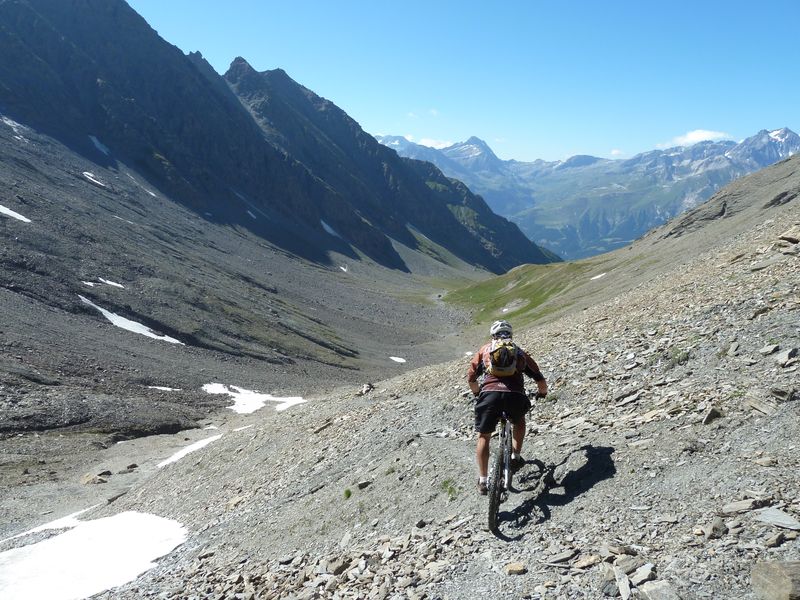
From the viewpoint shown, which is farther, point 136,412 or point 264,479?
point 136,412

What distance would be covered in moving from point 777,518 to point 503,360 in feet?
17.4

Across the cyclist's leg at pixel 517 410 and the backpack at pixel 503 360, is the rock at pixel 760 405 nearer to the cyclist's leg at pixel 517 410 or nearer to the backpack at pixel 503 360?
the cyclist's leg at pixel 517 410

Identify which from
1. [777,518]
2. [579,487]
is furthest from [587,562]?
[579,487]

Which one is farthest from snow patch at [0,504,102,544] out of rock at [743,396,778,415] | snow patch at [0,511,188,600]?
rock at [743,396,778,415]

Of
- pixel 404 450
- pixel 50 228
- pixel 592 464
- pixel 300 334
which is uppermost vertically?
pixel 50 228

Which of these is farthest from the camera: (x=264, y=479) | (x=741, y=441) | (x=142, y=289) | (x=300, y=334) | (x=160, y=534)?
(x=300, y=334)

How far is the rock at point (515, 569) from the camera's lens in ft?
31.9

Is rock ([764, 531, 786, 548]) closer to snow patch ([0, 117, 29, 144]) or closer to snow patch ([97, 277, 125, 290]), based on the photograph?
snow patch ([97, 277, 125, 290])

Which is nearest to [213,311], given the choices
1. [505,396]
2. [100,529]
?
[100,529]

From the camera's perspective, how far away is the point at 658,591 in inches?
316

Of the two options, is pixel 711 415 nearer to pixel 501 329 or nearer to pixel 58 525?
pixel 501 329

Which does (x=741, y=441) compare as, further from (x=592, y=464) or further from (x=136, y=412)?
(x=136, y=412)

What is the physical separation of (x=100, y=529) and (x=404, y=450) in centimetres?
1496

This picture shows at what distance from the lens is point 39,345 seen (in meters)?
58.2
